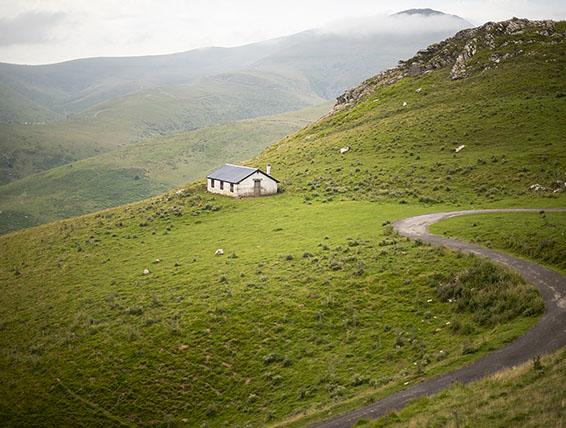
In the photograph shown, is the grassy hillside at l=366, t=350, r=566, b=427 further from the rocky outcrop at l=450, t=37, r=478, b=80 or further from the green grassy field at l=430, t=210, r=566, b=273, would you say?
the rocky outcrop at l=450, t=37, r=478, b=80

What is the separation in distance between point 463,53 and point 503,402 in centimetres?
9673

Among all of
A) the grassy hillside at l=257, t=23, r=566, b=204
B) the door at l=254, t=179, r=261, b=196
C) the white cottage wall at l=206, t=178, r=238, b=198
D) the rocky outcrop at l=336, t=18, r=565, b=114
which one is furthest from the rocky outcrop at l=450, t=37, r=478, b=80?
the white cottage wall at l=206, t=178, r=238, b=198

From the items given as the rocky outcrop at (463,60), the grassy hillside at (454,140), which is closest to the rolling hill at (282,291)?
the grassy hillside at (454,140)

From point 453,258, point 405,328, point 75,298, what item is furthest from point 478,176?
point 75,298

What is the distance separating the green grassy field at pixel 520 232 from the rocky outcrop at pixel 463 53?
191 ft

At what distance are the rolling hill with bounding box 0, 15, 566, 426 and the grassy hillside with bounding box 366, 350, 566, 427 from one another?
149 inches

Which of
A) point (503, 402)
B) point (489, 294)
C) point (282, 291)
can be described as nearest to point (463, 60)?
point (282, 291)

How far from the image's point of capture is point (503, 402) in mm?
17844

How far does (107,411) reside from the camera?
29.7m

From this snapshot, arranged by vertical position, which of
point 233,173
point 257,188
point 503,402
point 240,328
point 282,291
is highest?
point 233,173

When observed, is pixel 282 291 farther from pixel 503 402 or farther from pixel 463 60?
pixel 463 60

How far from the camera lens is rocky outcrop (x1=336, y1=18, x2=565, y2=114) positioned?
9681 centimetres

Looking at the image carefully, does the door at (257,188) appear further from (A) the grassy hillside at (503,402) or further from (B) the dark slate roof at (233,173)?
(A) the grassy hillside at (503,402)

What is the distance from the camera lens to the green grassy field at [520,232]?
34750mm
